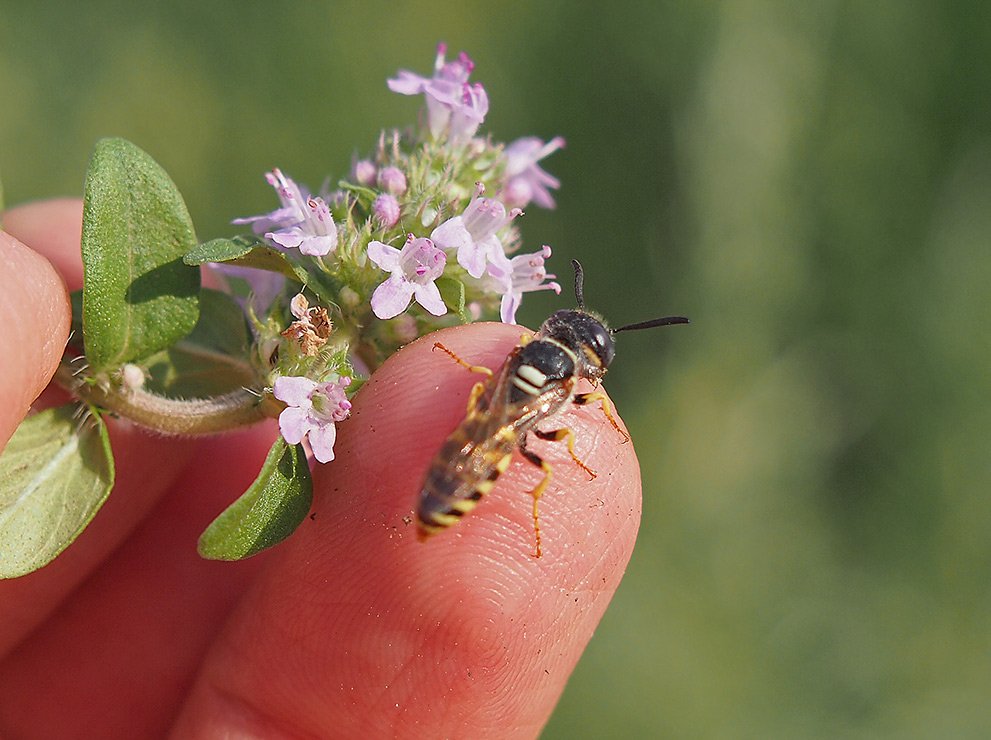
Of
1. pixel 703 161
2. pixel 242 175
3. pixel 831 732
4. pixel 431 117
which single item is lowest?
pixel 831 732

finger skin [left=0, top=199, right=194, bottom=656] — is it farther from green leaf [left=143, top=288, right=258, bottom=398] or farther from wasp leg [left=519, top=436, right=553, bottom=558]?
wasp leg [left=519, top=436, right=553, bottom=558]

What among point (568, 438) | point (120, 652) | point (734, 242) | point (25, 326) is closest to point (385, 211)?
point (568, 438)

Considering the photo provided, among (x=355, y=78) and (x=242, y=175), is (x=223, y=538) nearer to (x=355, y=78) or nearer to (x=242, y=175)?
(x=242, y=175)

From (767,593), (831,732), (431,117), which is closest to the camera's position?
(431,117)

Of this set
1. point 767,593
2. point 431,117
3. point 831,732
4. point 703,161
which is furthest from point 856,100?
point 431,117

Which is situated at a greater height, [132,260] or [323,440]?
[132,260]

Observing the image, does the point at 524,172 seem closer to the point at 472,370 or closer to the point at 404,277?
the point at 404,277
